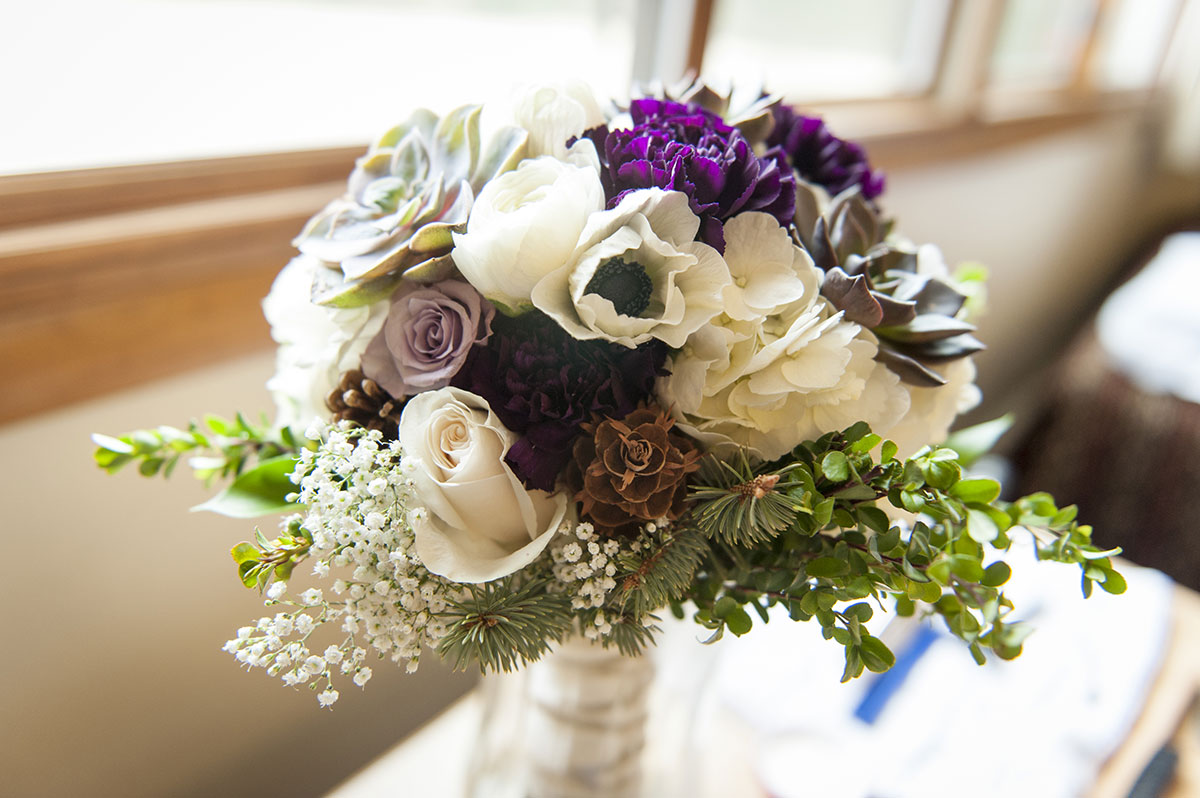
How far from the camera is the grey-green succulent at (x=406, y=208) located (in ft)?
1.26

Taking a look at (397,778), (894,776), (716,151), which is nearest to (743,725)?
(894,776)

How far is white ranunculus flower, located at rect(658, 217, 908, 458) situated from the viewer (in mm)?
376

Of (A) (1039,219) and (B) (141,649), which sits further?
(A) (1039,219)

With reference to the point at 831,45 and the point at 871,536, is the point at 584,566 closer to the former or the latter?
the point at 871,536

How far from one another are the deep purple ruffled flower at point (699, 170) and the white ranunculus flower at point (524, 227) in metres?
0.02

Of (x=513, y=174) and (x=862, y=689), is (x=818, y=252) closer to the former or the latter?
(x=513, y=174)

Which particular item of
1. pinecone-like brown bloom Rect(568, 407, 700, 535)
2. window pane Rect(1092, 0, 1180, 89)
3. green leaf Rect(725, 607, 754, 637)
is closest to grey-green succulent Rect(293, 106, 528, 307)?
pinecone-like brown bloom Rect(568, 407, 700, 535)

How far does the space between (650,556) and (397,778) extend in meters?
0.40

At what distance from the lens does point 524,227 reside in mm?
350

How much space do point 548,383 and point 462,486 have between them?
63mm

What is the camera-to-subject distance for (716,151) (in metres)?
0.39

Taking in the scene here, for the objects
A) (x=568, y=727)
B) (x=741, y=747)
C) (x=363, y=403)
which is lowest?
(x=741, y=747)

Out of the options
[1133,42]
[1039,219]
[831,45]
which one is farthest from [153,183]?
[1133,42]

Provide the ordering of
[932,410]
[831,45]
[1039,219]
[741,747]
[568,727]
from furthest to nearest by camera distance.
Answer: [1039,219]
[831,45]
[741,747]
[568,727]
[932,410]
